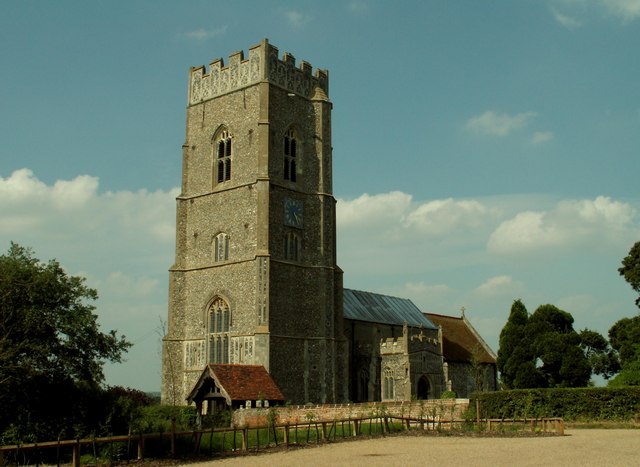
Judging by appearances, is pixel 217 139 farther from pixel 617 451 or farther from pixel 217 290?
pixel 617 451

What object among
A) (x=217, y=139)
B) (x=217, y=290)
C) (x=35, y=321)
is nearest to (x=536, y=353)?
(x=217, y=290)

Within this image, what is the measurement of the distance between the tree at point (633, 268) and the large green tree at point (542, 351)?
4383 mm

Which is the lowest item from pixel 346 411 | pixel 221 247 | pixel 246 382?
pixel 346 411

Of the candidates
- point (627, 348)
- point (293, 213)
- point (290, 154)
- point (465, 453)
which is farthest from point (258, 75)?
point (465, 453)

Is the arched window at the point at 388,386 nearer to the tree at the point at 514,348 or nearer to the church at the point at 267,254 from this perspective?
the church at the point at 267,254

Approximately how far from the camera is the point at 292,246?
40.2 metres

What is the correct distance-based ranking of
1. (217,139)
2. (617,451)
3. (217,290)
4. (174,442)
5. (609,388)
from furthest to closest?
(217,139), (217,290), (609,388), (174,442), (617,451)

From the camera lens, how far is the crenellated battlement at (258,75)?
41.2 m

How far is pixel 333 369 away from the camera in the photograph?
39.9m

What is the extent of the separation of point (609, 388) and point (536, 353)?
583 inches

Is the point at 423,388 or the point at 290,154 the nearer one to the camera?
the point at 290,154

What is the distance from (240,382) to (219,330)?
5450mm

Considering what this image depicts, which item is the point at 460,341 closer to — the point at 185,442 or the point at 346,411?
the point at 346,411

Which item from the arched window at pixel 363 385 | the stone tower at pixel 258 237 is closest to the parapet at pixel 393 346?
the arched window at pixel 363 385
